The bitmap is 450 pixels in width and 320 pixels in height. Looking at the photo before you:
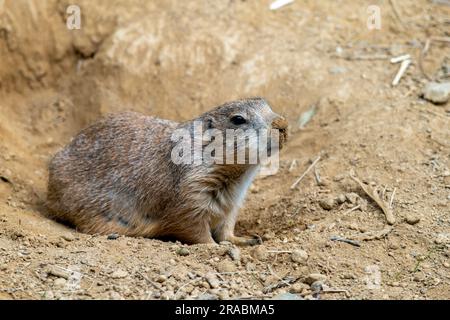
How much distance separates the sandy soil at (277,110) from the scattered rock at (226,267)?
1 cm

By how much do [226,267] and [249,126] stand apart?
4.59ft

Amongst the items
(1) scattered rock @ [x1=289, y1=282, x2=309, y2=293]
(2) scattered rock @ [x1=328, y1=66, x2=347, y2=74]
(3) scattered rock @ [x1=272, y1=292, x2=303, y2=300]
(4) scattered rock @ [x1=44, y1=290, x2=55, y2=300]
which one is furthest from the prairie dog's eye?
(2) scattered rock @ [x1=328, y1=66, x2=347, y2=74]

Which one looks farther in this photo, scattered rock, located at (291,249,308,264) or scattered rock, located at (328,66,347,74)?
scattered rock, located at (328,66,347,74)

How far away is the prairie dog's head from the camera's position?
5773mm

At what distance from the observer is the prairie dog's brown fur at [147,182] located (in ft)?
20.0

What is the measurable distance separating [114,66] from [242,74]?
6.19 ft

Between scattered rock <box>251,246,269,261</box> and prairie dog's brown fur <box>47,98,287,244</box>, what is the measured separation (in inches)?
29.4

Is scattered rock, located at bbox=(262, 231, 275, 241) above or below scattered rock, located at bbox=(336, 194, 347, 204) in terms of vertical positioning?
below

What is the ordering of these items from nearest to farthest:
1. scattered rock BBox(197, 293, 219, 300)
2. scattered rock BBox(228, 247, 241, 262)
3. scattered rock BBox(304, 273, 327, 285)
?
scattered rock BBox(197, 293, 219, 300) < scattered rock BBox(304, 273, 327, 285) < scattered rock BBox(228, 247, 241, 262)

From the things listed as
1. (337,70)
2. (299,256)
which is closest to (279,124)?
(299,256)

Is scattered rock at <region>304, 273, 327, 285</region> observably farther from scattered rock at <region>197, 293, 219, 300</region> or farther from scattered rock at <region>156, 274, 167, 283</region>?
scattered rock at <region>156, 274, 167, 283</region>

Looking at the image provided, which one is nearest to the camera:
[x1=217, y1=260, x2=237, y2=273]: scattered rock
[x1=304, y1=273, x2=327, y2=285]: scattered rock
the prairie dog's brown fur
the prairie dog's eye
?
[x1=304, y1=273, x2=327, y2=285]: scattered rock

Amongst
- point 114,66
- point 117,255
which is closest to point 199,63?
point 114,66
